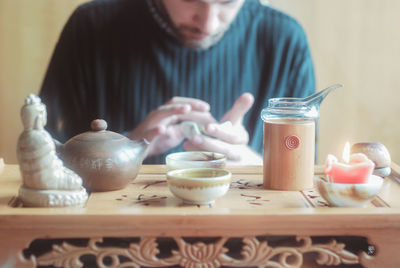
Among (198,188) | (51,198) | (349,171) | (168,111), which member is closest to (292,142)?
(349,171)

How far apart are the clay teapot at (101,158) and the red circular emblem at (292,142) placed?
34 cm

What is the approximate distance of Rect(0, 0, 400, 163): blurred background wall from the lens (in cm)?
216

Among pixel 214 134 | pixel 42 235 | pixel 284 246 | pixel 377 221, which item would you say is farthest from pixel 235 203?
pixel 214 134

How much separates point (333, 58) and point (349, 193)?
A: 133 cm

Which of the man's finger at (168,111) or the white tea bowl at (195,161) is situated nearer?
the white tea bowl at (195,161)

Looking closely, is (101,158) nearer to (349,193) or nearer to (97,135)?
(97,135)

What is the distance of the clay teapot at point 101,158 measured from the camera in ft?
3.59

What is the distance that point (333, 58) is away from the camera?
2232mm

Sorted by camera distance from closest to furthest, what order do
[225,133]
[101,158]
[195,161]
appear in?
[101,158], [195,161], [225,133]

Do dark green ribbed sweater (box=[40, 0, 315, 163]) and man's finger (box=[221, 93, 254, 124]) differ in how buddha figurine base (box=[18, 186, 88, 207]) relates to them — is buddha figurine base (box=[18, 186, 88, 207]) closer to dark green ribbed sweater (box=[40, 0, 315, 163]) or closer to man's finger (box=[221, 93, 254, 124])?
man's finger (box=[221, 93, 254, 124])

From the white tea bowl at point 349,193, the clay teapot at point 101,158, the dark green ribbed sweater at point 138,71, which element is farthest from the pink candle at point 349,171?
the dark green ribbed sweater at point 138,71

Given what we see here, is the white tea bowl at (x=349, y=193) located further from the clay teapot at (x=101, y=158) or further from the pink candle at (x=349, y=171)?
the clay teapot at (x=101, y=158)

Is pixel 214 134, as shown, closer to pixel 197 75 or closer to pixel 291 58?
pixel 197 75

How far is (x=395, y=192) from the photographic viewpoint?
3.87 ft
